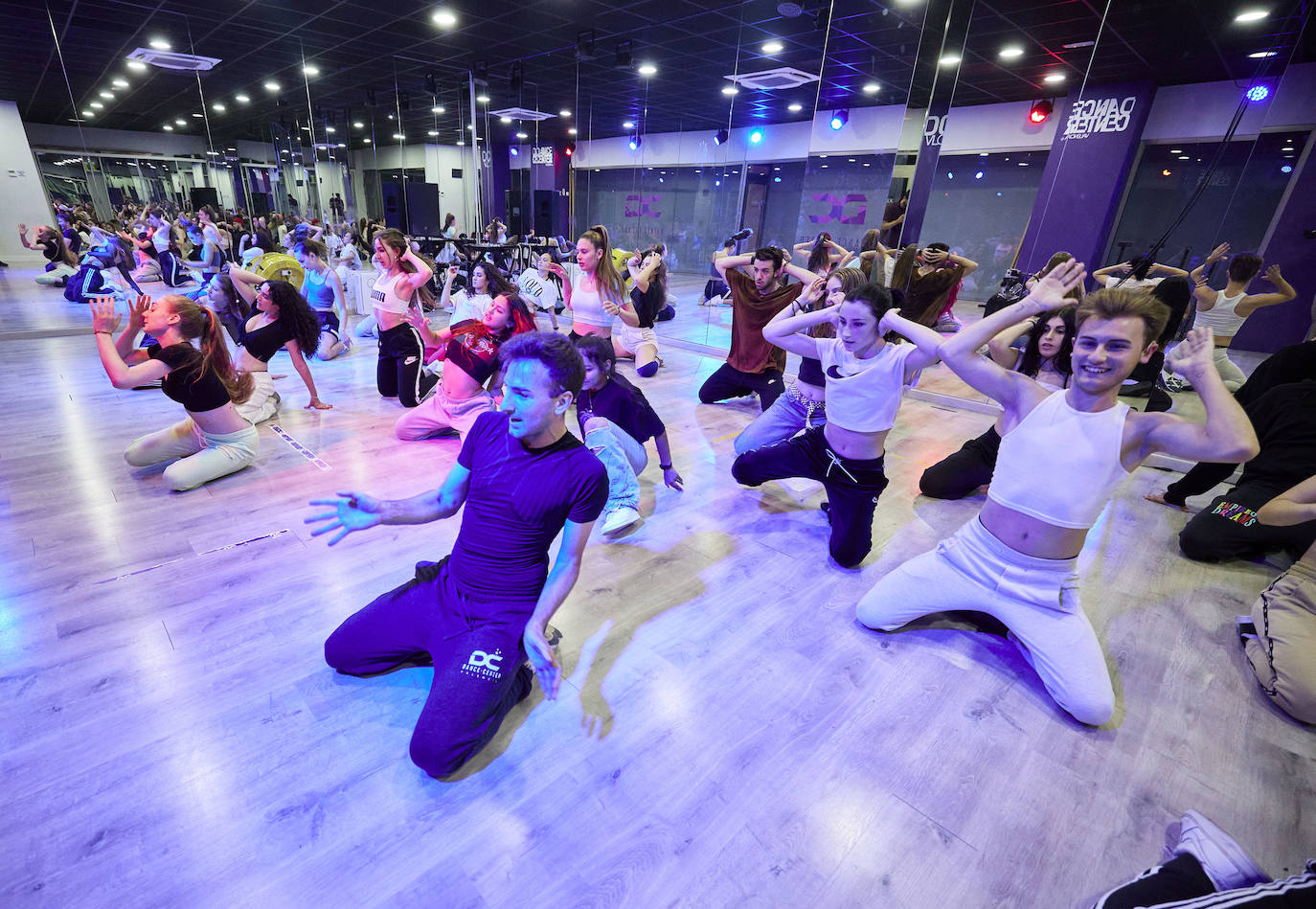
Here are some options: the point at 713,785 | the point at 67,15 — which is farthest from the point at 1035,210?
the point at 67,15

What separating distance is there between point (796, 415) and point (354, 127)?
15.4 meters

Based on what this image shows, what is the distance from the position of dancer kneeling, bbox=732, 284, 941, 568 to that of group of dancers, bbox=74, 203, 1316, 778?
1 centimetres

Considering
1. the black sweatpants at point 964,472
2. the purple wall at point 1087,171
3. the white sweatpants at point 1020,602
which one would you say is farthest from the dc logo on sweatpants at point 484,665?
the purple wall at point 1087,171

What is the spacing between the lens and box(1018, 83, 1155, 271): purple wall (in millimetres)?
7023

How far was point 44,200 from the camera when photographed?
25.2 ft

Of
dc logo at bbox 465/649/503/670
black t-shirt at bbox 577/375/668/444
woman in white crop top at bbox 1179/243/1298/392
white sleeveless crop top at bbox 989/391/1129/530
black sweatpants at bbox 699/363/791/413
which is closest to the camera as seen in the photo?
dc logo at bbox 465/649/503/670

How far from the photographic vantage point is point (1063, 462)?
6.50 ft

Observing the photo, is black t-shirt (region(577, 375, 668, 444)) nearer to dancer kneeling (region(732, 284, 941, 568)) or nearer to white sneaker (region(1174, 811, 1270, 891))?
dancer kneeling (region(732, 284, 941, 568))

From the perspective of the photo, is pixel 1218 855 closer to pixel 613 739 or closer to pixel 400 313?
pixel 613 739

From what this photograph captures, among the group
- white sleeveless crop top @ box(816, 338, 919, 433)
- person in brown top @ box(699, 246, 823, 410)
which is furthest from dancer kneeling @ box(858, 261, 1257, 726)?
person in brown top @ box(699, 246, 823, 410)

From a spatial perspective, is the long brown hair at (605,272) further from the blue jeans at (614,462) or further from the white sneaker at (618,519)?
the white sneaker at (618,519)

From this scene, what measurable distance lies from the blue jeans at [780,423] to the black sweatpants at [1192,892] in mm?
2618

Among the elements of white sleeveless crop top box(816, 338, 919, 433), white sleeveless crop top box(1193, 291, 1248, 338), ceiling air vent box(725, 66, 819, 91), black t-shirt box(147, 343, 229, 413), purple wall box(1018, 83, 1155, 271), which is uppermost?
ceiling air vent box(725, 66, 819, 91)

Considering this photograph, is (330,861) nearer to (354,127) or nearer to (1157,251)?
(1157,251)
